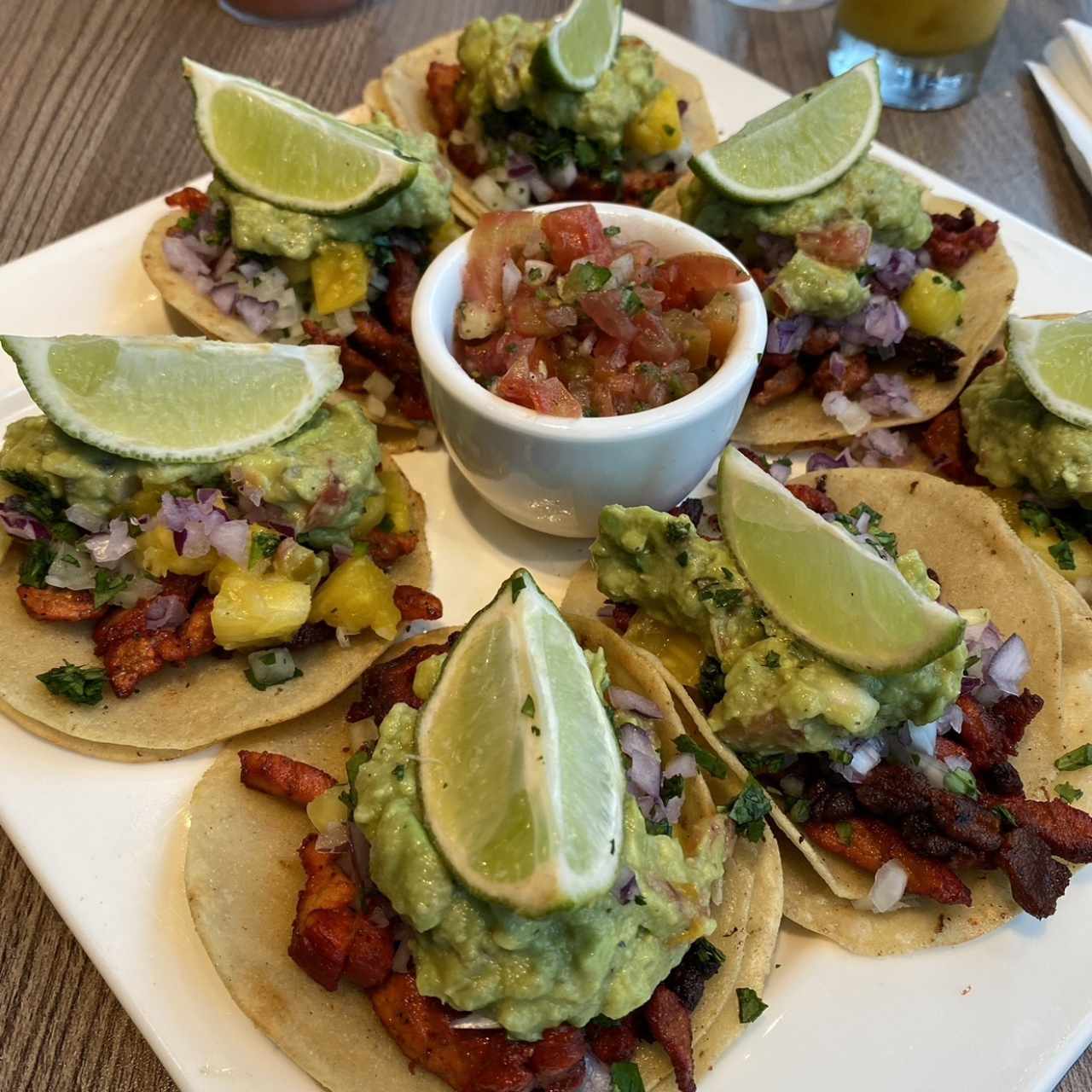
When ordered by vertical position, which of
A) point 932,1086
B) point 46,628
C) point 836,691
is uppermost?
point 836,691

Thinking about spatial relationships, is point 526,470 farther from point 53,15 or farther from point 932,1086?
point 53,15

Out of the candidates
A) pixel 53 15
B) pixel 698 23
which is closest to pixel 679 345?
pixel 698 23

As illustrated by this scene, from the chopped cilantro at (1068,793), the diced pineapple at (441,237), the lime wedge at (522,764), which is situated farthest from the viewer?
the diced pineapple at (441,237)

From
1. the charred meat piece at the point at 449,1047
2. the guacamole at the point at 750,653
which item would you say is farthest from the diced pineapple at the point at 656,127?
the charred meat piece at the point at 449,1047

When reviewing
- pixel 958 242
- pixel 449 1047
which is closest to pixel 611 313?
pixel 958 242

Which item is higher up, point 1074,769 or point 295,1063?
point 1074,769

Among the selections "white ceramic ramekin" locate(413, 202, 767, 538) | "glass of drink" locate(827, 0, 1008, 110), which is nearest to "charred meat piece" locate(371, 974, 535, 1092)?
"white ceramic ramekin" locate(413, 202, 767, 538)

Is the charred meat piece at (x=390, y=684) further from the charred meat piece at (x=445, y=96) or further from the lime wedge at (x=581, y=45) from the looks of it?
the charred meat piece at (x=445, y=96)

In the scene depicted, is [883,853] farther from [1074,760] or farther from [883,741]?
[1074,760]
